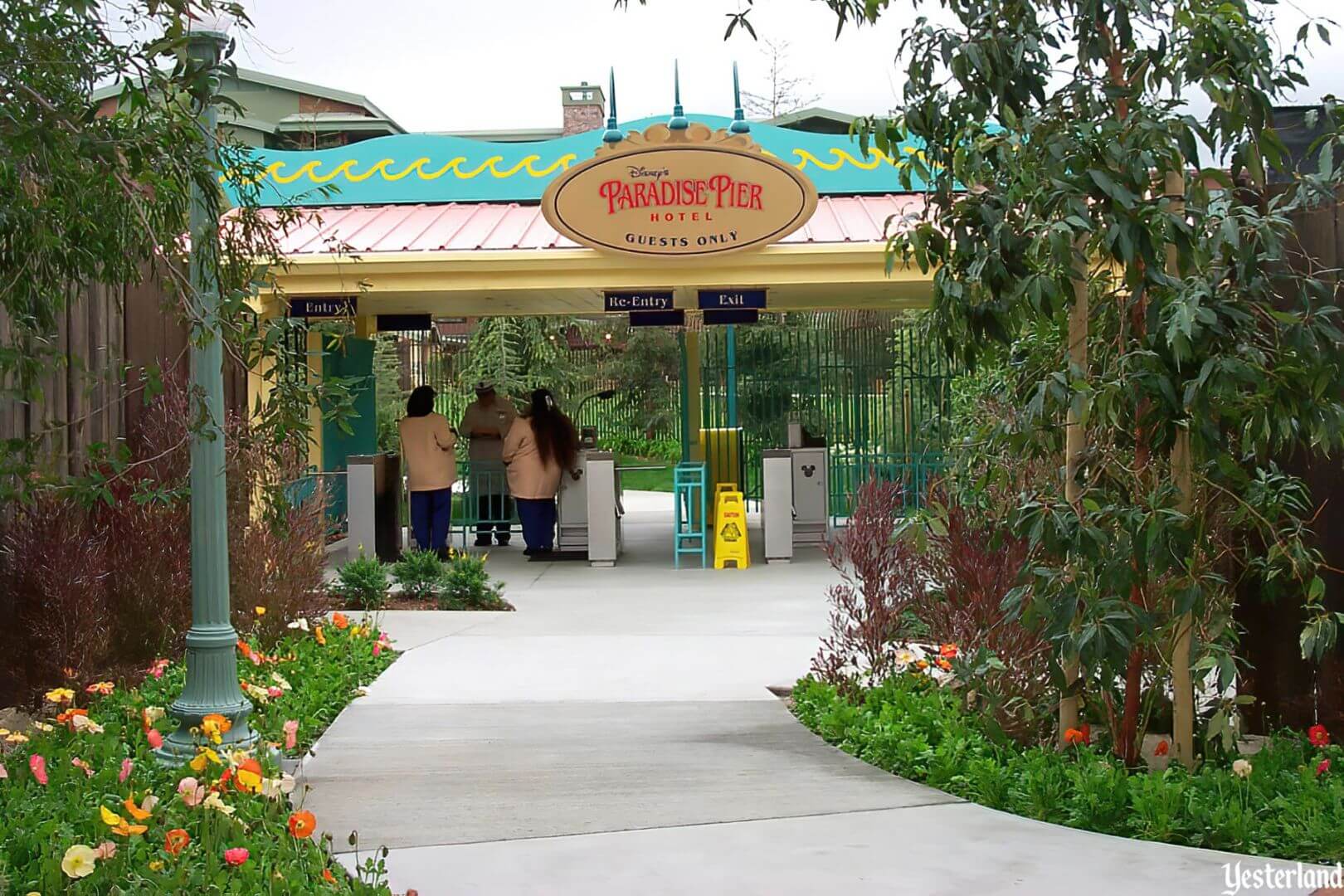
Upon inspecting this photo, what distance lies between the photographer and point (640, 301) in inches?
627

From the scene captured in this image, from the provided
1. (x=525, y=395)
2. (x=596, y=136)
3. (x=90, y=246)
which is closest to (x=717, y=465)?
(x=596, y=136)

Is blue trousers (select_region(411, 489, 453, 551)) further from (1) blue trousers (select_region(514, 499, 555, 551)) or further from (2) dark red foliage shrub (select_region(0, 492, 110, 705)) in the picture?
(2) dark red foliage shrub (select_region(0, 492, 110, 705))

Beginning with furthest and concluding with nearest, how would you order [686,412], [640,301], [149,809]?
[686,412]
[640,301]
[149,809]

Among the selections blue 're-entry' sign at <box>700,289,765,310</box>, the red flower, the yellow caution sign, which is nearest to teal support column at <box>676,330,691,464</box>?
blue 're-entry' sign at <box>700,289,765,310</box>

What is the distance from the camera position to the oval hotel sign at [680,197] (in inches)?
505

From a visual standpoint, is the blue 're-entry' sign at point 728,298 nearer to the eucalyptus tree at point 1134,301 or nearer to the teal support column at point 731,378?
the teal support column at point 731,378

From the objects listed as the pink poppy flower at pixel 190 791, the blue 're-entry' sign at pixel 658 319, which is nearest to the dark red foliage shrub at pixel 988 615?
the pink poppy flower at pixel 190 791

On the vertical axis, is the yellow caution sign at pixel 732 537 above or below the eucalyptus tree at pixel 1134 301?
below

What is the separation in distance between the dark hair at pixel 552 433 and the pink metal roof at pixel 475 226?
190 cm

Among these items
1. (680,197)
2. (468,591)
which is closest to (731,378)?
(680,197)

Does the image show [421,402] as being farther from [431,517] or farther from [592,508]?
[592,508]

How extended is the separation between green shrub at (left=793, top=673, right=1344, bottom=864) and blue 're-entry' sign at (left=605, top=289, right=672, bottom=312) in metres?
9.96

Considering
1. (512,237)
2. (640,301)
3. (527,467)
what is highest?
(512,237)

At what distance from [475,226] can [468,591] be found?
4.83 m
